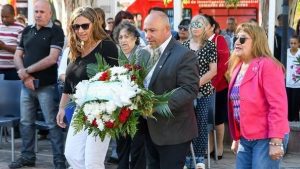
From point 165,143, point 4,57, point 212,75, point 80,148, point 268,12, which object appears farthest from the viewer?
point 268,12

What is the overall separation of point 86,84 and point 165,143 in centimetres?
78

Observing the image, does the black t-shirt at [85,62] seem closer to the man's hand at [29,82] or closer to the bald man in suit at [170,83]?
the bald man in suit at [170,83]

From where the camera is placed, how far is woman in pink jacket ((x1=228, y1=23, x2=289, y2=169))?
16.0ft

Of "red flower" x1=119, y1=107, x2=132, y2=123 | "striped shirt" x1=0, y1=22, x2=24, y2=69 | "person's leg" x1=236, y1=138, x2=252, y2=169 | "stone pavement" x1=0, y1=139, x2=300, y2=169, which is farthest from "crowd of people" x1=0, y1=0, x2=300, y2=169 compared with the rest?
"red flower" x1=119, y1=107, x2=132, y2=123

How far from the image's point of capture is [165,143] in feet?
17.2

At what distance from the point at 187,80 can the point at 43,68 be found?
3117mm

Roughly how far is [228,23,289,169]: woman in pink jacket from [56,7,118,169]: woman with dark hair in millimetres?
1461

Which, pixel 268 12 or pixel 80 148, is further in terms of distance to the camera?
pixel 268 12

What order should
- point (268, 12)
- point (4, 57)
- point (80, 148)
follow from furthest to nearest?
point (268, 12) → point (4, 57) → point (80, 148)

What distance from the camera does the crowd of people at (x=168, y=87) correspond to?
4957 millimetres

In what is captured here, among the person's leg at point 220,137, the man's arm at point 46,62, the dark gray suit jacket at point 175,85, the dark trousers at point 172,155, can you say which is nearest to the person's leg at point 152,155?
the dark trousers at point 172,155

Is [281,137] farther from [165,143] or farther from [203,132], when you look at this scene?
[203,132]

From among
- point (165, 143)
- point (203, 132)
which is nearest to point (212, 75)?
point (203, 132)

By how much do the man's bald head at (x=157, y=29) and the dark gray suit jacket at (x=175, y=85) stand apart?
3.4 inches
